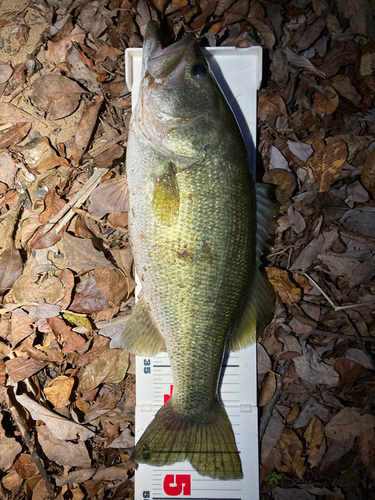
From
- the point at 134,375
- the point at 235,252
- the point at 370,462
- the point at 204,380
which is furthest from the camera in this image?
the point at 134,375

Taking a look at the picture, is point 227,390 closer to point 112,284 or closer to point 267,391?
point 267,391

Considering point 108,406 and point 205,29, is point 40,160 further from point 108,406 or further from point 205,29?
point 108,406

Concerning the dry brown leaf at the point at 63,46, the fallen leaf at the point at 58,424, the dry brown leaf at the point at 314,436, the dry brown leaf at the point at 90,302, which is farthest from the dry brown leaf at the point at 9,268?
the dry brown leaf at the point at 314,436

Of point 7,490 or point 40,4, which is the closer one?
point 7,490

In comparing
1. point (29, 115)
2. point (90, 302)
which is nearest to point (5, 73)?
point (29, 115)

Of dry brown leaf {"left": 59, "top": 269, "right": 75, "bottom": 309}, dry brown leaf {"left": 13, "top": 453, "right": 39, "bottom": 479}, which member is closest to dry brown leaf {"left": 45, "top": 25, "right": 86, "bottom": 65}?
dry brown leaf {"left": 59, "top": 269, "right": 75, "bottom": 309}

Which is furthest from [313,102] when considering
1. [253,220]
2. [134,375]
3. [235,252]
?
[134,375]
